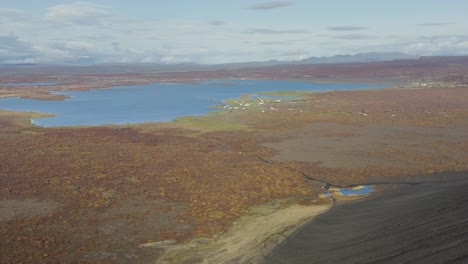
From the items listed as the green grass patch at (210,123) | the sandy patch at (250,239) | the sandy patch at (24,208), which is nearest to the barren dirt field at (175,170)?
the sandy patch at (24,208)

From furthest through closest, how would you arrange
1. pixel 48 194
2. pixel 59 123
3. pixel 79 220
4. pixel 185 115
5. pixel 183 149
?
pixel 185 115, pixel 59 123, pixel 183 149, pixel 48 194, pixel 79 220

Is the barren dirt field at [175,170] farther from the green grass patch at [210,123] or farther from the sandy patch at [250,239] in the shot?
the sandy patch at [250,239]

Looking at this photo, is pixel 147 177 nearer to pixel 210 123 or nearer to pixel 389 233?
pixel 389 233

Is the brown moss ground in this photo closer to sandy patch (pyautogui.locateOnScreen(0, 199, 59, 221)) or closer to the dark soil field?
sandy patch (pyautogui.locateOnScreen(0, 199, 59, 221))

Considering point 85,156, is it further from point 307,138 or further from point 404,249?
point 404,249

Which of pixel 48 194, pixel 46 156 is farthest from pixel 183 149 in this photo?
pixel 48 194

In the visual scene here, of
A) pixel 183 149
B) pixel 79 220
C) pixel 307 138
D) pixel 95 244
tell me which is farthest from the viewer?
pixel 307 138
